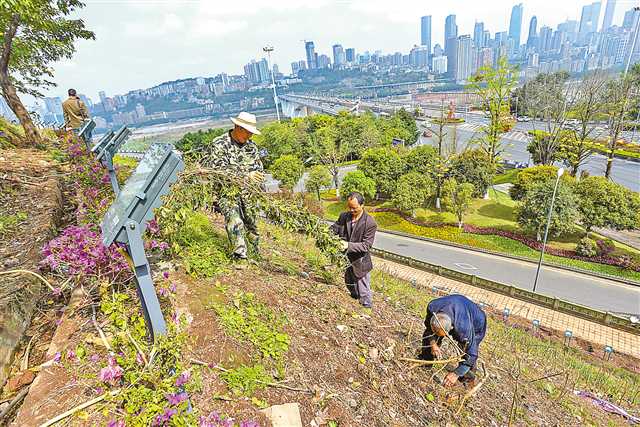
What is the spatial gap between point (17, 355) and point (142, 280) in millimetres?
1731

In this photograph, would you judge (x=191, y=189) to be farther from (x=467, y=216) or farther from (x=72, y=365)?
(x=467, y=216)

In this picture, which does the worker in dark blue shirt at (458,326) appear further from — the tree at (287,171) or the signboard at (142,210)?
the tree at (287,171)

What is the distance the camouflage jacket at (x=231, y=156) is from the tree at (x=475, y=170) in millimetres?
21359

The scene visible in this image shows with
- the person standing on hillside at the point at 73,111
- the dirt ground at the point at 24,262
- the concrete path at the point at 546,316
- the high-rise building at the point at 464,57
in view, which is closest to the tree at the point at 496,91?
the concrete path at the point at 546,316

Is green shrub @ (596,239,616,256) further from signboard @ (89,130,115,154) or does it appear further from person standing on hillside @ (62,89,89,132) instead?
person standing on hillside @ (62,89,89,132)

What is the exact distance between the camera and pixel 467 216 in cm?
2283

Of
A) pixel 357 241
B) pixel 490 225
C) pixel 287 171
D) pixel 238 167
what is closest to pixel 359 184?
pixel 287 171

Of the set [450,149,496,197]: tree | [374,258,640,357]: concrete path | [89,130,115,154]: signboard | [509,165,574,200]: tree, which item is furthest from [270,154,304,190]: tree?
[89,130,115,154]: signboard

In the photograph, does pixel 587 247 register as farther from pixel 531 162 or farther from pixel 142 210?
pixel 531 162

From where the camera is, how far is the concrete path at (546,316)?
10.4 metres

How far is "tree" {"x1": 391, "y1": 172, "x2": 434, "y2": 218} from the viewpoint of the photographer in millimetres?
21984

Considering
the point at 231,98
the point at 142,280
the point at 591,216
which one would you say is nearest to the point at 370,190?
the point at 591,216

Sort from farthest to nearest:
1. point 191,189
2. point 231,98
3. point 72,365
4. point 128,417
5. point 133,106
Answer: point 231,98 → point 133,106 → point 191,189 → point 72,365 → point 128,417

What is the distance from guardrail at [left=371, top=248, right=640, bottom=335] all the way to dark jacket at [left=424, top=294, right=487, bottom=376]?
10.8 m
